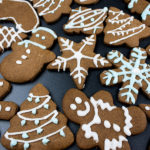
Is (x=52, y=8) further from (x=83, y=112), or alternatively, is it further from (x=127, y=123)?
(x=127, y=123)

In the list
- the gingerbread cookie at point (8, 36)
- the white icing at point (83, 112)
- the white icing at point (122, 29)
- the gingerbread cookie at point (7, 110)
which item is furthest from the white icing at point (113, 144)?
the gingerbread cookie at point (8, 36)

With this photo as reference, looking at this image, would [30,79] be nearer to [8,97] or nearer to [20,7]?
[8,97]

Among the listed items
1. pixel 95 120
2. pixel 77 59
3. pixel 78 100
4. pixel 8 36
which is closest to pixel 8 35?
pixel 8 36

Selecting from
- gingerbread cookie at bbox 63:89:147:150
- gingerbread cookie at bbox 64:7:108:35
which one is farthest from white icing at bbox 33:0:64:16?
gingerbread cookie at bbox 63:89:147:150

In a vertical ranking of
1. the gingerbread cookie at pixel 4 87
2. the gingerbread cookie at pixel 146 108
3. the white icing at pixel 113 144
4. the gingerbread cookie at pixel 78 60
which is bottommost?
the white icing at pixel 113 144

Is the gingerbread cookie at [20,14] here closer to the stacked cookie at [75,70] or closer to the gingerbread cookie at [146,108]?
the stacked cookie at [75,70]

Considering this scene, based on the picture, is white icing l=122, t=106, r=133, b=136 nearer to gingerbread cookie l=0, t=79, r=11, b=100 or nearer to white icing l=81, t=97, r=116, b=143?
white icing l=81, t=97, r=116, b=143
